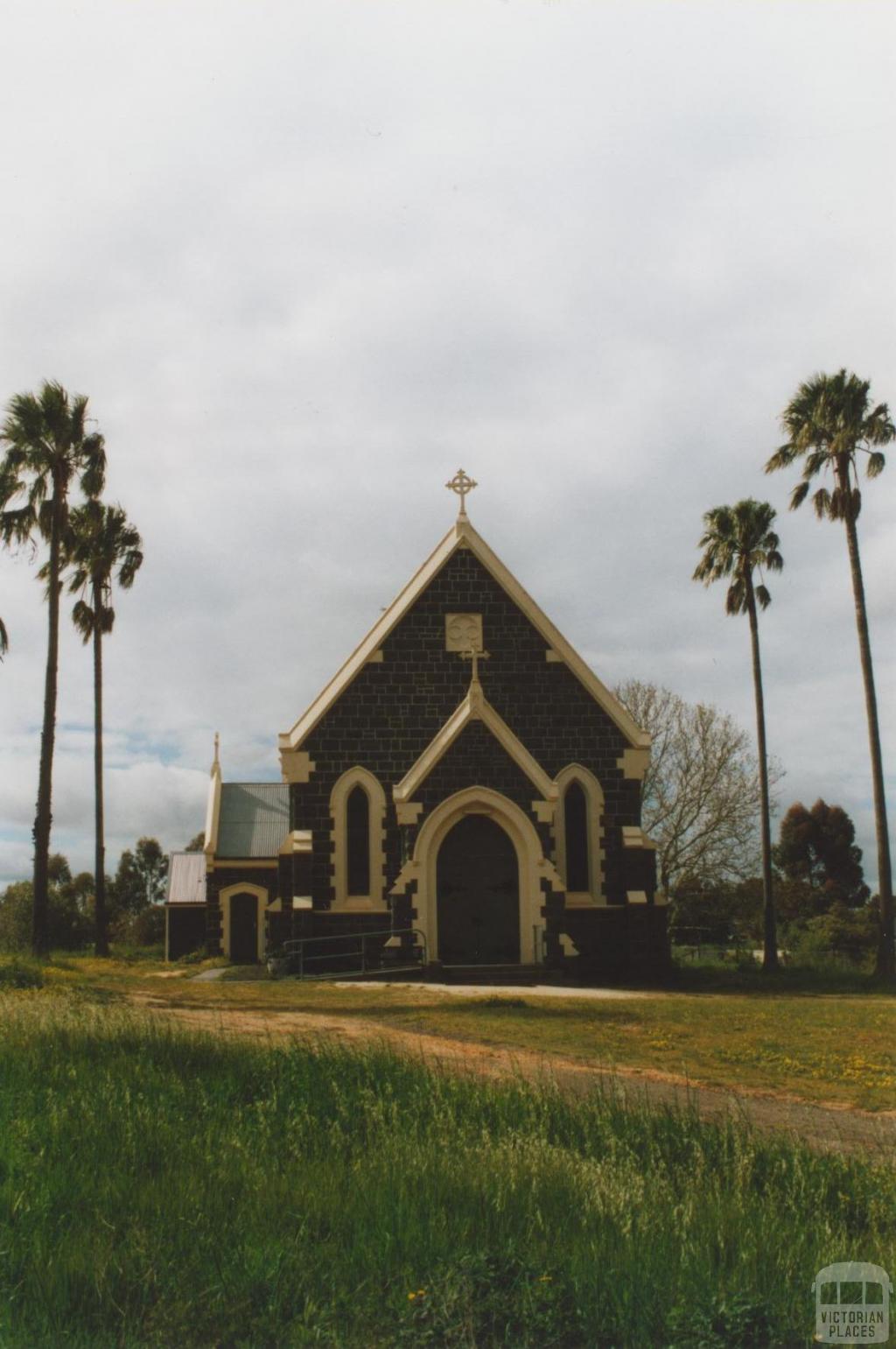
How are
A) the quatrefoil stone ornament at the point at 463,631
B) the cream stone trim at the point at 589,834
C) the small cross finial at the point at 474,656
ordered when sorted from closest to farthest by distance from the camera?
the cream stone trim at the point at 589,834 → the small cross finial at the point at 474,656 → the quatrefoil stone ornament at the point at 463,631

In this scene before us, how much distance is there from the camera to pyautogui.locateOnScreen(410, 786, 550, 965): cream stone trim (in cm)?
2486

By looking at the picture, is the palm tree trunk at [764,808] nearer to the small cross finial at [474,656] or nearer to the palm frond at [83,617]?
the small cross finial at [474,656]

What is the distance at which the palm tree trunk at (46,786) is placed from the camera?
27953mm

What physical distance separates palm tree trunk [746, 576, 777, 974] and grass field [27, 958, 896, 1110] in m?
9.73

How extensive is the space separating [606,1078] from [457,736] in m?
14.7

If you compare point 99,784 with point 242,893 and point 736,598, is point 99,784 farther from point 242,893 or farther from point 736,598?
point 736,598

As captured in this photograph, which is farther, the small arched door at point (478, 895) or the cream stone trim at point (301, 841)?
the cream stone trim at point (301, 841)

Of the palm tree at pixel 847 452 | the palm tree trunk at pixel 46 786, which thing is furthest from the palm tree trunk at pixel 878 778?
the palm tree trunk at pixel 46 786

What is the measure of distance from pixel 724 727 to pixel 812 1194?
41.3 metres

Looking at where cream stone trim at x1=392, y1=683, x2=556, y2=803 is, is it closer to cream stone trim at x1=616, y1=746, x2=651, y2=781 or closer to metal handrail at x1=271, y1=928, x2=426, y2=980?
cream stone trim at x1=616, y1=746, x2=651, y2=781

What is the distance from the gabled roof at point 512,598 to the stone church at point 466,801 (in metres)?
0.04

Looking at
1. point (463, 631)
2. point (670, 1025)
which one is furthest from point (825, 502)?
point (670, 1025)

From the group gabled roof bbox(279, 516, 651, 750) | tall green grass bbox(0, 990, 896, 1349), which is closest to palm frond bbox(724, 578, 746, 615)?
gabled roof bbox(279, 516, 651, 750)

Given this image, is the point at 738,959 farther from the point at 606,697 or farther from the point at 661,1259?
the point at 661,1259
